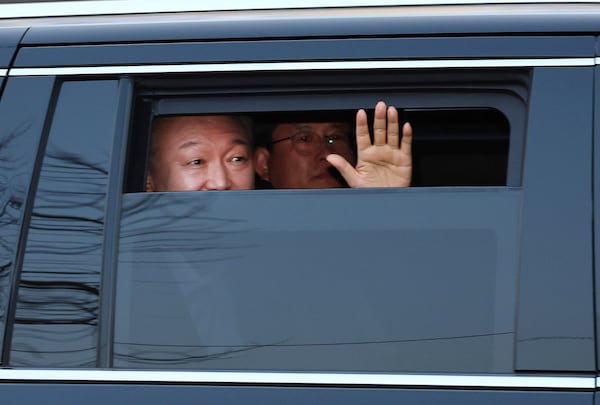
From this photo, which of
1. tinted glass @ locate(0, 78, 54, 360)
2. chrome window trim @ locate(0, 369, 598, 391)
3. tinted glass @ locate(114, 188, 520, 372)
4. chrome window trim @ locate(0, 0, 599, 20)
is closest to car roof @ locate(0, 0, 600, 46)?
chrome window trim @ locate(0, 0, 599, 20)

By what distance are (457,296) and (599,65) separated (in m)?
0.58

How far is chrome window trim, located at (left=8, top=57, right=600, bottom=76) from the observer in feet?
7.80

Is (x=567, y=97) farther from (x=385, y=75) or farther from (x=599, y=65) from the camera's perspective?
(x=385, y=75)

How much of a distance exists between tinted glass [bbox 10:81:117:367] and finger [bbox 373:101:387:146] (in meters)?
0.60

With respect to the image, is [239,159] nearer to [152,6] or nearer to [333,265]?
[152,6]

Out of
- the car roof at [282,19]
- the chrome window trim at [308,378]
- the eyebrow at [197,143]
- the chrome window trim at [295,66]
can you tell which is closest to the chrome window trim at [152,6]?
the car roof at [282,19]

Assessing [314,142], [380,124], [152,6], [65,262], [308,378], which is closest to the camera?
[308,378]

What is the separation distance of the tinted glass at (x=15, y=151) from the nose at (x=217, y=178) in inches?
20.6

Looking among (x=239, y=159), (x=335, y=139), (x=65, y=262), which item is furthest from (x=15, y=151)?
(x=335, y=139)

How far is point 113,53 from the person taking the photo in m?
2.50

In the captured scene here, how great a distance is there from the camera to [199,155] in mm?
2842

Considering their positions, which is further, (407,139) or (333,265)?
(407,139)

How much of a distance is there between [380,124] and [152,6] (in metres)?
0.63

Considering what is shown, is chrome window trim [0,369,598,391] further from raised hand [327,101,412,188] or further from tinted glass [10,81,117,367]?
raised hand [327,101,412,188]
